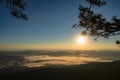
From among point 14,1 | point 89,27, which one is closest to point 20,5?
point 14,1

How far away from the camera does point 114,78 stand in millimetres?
20812

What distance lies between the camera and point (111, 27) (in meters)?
19.5

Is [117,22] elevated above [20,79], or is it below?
above

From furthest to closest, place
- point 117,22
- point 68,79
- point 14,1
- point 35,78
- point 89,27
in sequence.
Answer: point 35,78 < point 68,79 < point 89,27 < point 117,22 < point 14,1

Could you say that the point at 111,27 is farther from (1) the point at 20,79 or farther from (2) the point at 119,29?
(1) the point at 20,79

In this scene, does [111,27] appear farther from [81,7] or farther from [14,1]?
[14,1]

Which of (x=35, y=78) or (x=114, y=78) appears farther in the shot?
(x=35, y=78)

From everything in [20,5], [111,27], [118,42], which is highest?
[20,5]

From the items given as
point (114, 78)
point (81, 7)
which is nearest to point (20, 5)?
point (81, 7)

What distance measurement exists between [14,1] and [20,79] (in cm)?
1993

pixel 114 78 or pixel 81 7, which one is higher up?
pixel 81 7

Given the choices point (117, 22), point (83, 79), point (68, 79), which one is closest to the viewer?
point (117, 22)

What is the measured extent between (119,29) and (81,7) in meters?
3.44

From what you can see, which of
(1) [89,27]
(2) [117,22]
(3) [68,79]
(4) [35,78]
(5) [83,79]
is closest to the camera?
(2) [117,22]
